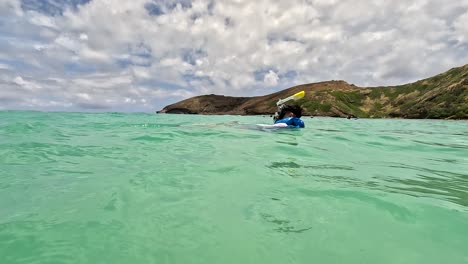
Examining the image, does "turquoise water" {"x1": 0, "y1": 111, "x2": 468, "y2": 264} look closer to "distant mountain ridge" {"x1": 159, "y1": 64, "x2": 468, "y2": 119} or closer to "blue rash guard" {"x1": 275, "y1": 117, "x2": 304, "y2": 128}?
"blue rash guard" {"x1": 275, "y1": 117, "x2": 304, "y2": 128}

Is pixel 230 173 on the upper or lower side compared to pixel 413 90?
lower

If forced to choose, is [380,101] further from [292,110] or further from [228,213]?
[228,213]

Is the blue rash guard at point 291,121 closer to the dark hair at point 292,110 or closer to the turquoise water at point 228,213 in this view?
the dark hair at point 292,110

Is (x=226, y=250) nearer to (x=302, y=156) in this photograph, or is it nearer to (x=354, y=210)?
(x=354, y=210)

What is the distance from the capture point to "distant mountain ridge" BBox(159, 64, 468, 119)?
8569 centimetres

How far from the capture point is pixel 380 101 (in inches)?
5025

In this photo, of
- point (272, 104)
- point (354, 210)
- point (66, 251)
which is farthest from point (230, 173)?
point (272, 104)

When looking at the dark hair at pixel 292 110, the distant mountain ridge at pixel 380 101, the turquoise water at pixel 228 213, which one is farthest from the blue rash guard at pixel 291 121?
the distant mountain ridge at pixel 380 101

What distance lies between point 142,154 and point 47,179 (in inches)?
152

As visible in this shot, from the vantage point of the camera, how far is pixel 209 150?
1150 centimetres

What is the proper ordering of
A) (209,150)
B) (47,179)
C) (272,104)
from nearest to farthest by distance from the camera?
(47,179)
(209,150)
(272,104)

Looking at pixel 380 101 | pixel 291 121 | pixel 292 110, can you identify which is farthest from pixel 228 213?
pixel 380 101

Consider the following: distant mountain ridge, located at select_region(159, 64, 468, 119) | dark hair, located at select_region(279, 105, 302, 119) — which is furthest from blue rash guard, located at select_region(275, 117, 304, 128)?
distant mountain ridge, located at select_region(159, 64, 468, 119)

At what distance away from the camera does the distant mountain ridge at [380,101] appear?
85.7 meters
